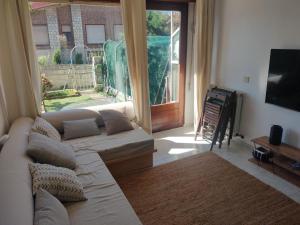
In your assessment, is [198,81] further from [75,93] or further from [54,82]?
[54,82]

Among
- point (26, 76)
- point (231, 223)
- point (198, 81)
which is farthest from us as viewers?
point (198, 81)

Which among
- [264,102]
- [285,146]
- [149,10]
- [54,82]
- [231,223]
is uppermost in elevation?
[149,10]

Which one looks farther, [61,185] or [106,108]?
[106,108]

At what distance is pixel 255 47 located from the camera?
10.4 ft

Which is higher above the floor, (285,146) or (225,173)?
(285,146)

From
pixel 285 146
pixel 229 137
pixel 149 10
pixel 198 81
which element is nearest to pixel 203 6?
pixel 149 10

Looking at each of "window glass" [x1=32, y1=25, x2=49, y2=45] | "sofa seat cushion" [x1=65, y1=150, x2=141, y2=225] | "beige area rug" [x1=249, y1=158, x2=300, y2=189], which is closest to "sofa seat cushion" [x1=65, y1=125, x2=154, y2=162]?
"sofa seat cushion" [x1=65, y1=150, x2=141, y2=225]

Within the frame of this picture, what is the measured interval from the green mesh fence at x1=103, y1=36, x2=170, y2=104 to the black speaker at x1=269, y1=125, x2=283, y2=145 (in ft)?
6.16

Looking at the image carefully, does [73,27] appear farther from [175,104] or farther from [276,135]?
[276,135]

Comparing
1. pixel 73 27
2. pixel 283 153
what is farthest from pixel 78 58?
pixel 283 153

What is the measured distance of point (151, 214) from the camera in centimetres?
221

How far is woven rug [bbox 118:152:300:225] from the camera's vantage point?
7.00ft

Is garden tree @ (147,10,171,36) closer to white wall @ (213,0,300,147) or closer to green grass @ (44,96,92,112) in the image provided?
white wall @ (213,0,300,147)

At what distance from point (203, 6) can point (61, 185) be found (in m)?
3.17
